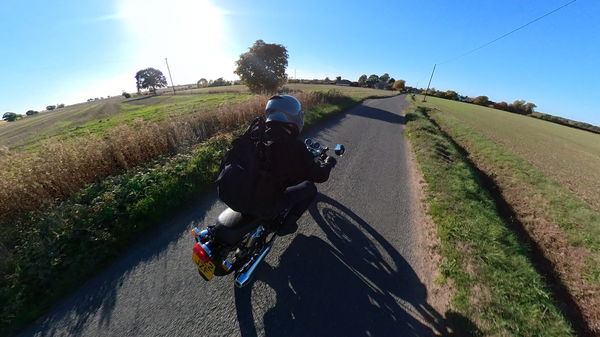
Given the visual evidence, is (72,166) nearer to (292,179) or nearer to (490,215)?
(292,179)

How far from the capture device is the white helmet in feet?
8.06

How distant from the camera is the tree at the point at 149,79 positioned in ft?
204

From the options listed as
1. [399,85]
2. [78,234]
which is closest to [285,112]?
[78,234]

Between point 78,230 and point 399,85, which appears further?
point 399,85

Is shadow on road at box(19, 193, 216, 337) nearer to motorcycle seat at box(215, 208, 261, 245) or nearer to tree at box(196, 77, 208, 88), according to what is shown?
motorcycle seat at box(215, 208, 261, 245)

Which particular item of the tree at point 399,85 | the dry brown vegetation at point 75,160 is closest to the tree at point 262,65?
the dry brown vegetation at point 75,160

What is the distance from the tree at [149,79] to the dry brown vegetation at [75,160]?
239ft

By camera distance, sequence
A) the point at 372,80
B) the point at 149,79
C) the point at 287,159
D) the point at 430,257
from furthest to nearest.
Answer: the point at 372,80 < the point at 149,79 < the point at 430,257 < the point at 287,159

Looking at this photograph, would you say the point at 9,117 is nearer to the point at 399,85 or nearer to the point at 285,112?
the point at 285,112

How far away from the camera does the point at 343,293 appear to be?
8.17ft

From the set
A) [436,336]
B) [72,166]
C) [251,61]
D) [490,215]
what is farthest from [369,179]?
[251,61]

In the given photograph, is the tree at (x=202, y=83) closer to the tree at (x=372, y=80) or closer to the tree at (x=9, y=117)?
the tree at (x=9, y=117)

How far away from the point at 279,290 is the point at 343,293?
0.82 metres

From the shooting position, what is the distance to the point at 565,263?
11.7 ft
